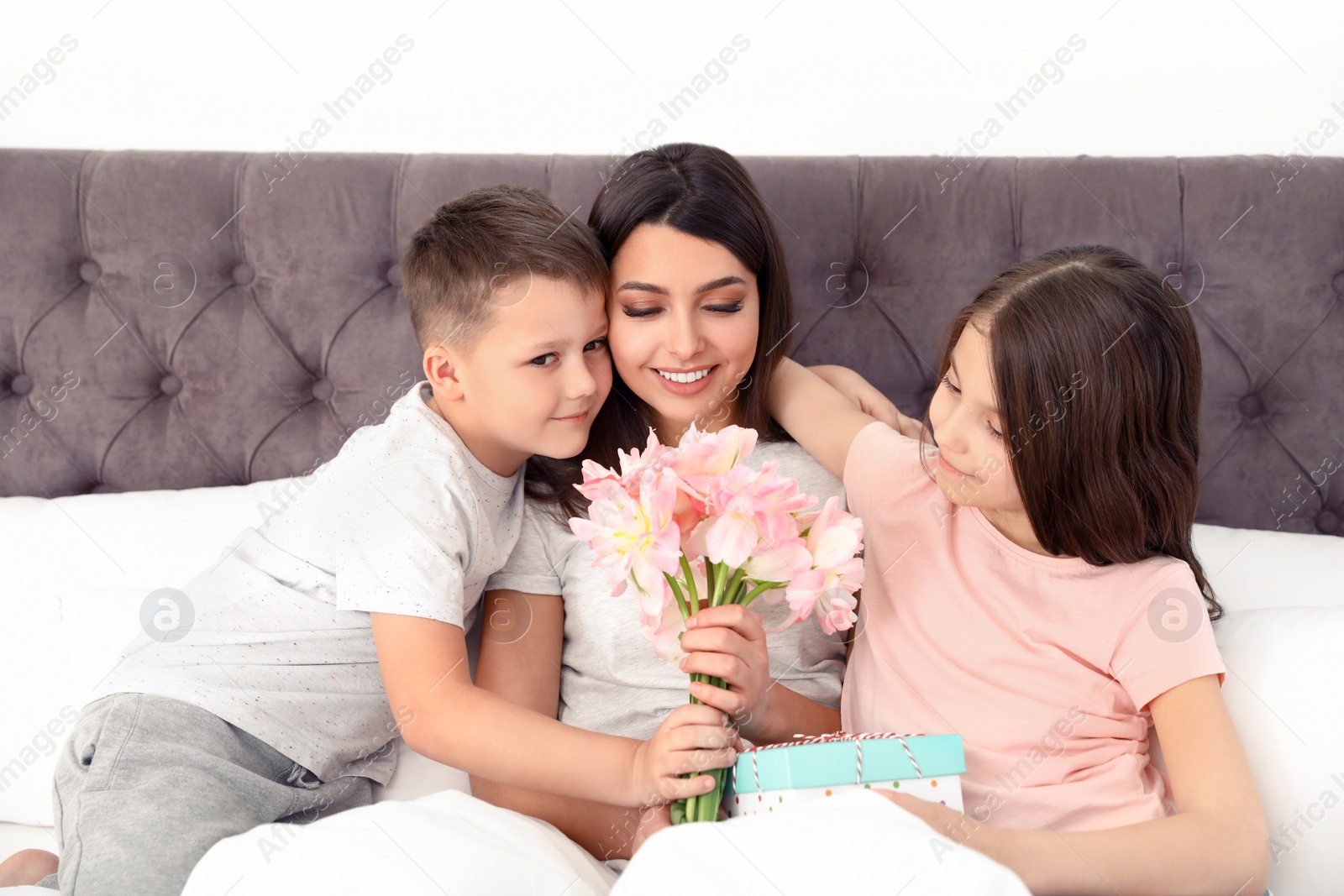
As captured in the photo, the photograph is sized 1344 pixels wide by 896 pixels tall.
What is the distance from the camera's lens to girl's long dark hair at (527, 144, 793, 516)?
54.9 inches

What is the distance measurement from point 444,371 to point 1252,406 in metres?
1.42

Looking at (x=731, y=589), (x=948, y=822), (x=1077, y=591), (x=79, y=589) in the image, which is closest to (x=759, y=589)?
(x=731, y=589)

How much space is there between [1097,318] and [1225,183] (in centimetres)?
79

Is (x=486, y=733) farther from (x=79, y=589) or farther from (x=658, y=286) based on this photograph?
(x=79, y=589)

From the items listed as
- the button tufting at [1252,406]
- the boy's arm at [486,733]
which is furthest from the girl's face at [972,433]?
the button tufting at [1252,406]

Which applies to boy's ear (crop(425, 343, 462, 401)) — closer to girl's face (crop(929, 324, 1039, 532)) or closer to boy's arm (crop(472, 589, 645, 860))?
boy's arm (crop(472, 589, 645, 860))

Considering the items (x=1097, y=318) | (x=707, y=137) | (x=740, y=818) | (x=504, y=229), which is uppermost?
(x=707, y=137)

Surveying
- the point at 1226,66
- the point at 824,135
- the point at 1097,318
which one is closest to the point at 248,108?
the point at 824,135

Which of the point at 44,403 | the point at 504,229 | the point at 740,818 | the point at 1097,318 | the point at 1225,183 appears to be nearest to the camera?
the point at 740,818

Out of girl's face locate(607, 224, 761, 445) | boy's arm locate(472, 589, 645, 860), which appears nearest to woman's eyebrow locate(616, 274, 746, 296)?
girl's face locate(607, 224, 761, 445)

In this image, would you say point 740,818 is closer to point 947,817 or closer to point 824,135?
point 947,817

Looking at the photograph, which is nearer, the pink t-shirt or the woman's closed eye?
the pink t-shirt

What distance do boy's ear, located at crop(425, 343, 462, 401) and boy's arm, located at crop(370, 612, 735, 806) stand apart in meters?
0.34

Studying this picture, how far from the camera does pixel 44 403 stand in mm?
1794
